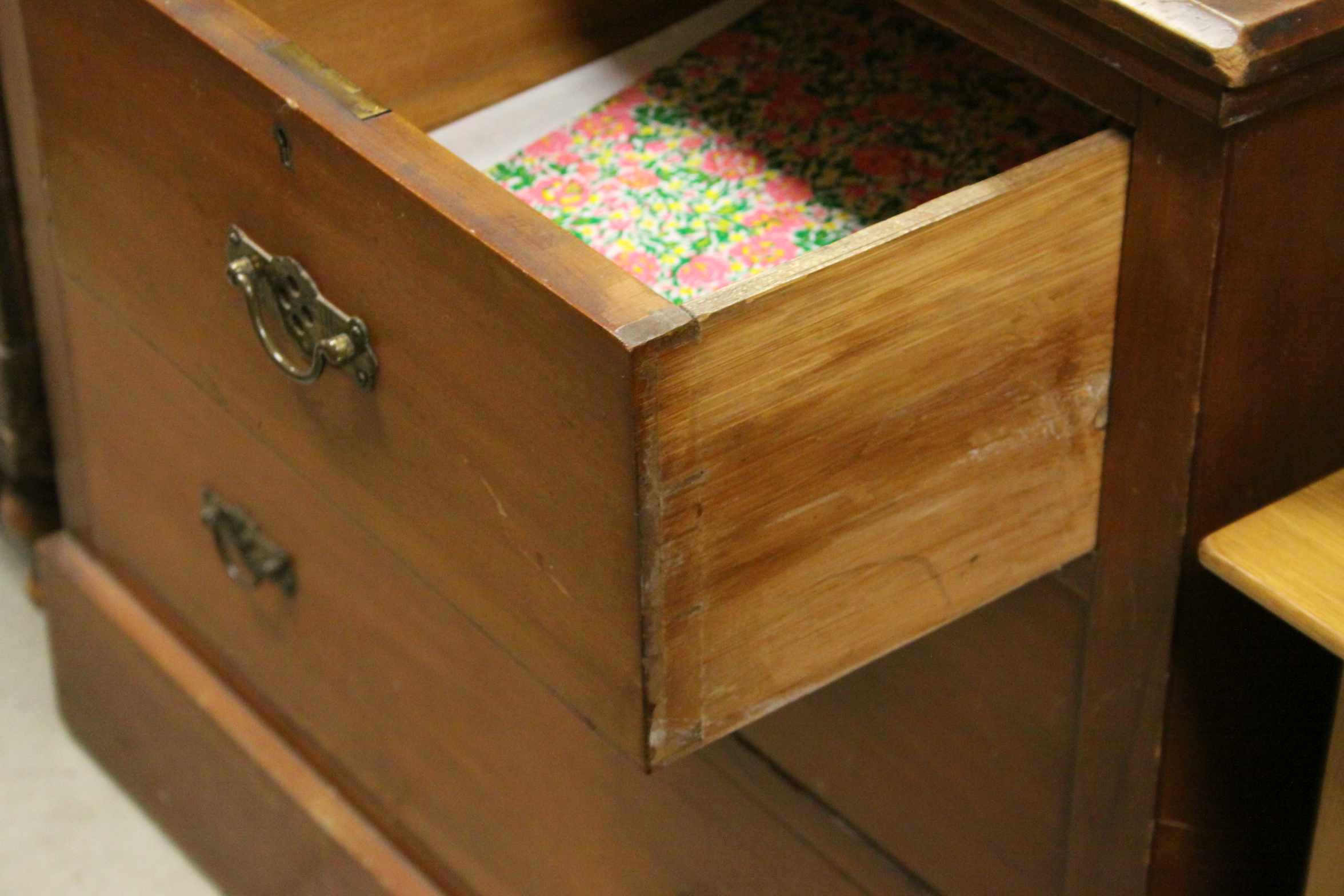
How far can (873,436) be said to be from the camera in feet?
2.22

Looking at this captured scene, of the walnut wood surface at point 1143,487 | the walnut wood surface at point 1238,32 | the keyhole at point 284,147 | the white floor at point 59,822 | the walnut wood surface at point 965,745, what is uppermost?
the walnut wood surface at point 1238,32

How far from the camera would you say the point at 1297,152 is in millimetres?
679

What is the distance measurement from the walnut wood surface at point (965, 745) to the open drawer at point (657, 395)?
63mm

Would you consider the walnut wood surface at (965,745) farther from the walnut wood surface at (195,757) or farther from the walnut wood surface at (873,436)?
the walnut wood surface at (195,757)

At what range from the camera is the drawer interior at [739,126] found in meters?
0.90

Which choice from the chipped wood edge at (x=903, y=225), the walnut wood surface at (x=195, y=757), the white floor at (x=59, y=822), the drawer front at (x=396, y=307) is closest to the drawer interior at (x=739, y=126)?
the drawer front at (x=396, y=307)

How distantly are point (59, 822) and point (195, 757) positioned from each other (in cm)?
17

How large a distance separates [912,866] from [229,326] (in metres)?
0.40

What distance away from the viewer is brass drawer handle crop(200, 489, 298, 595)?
1122mm

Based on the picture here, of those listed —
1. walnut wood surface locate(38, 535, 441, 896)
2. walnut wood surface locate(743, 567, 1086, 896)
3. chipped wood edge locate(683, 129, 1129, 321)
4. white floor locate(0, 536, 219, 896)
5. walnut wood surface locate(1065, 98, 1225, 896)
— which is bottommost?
white floor locate(0, 536, 219, 896)

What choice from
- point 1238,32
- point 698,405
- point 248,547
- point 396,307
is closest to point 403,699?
point 248,547

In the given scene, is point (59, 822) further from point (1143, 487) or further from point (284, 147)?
point (1143, 487)

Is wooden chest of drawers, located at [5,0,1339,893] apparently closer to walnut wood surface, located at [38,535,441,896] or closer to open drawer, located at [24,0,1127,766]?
open drawer, located at [24,0,1127,766]

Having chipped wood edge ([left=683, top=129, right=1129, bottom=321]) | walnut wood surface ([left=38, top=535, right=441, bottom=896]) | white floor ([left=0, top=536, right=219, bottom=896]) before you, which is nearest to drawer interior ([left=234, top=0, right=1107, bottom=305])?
chipped wood edge ([left=683, top=129, right=1129, bottom=321])
